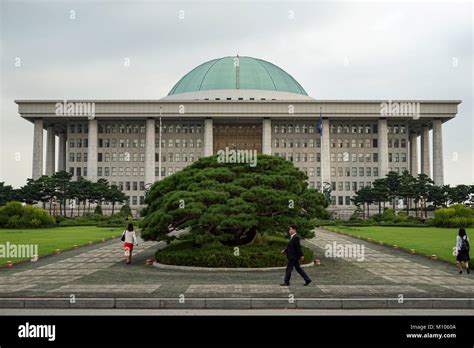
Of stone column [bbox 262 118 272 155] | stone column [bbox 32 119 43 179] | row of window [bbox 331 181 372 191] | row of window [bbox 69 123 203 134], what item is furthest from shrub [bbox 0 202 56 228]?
row of window [bbox 331 181 372 191]

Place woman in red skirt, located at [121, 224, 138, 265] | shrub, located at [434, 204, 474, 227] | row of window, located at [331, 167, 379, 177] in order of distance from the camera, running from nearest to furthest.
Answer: woman in red skirt, located at [121, 224, 138, 265], shrub, located at [434, 204, 474, 227], row of window, located at [331, 167, 379, 177]

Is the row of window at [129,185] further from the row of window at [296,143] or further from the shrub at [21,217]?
the shrub at [21,217]

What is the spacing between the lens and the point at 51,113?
97062 millimetres

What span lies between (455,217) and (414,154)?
202 ft

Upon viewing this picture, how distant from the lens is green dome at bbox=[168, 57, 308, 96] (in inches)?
4182

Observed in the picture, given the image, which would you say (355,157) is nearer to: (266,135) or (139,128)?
(266,135)

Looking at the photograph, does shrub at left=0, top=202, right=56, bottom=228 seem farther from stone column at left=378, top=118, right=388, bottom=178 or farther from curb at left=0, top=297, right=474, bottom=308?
stone column at left=378, top=118, right=388, bottom=178

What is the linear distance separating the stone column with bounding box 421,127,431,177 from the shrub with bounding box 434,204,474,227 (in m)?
55.5

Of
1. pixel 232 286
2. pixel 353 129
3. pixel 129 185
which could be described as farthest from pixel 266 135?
pixel 232 286

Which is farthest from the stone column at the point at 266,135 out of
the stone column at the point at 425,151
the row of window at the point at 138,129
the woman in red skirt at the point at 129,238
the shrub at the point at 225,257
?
the shrub at the point at 225,257

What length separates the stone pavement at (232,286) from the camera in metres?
12.2

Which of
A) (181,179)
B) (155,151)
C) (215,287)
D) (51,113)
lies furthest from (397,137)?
(215,287)

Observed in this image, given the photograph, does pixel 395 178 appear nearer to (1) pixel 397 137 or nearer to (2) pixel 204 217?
(1) pixel 397 137

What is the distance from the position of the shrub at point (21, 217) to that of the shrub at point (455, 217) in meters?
39.3
